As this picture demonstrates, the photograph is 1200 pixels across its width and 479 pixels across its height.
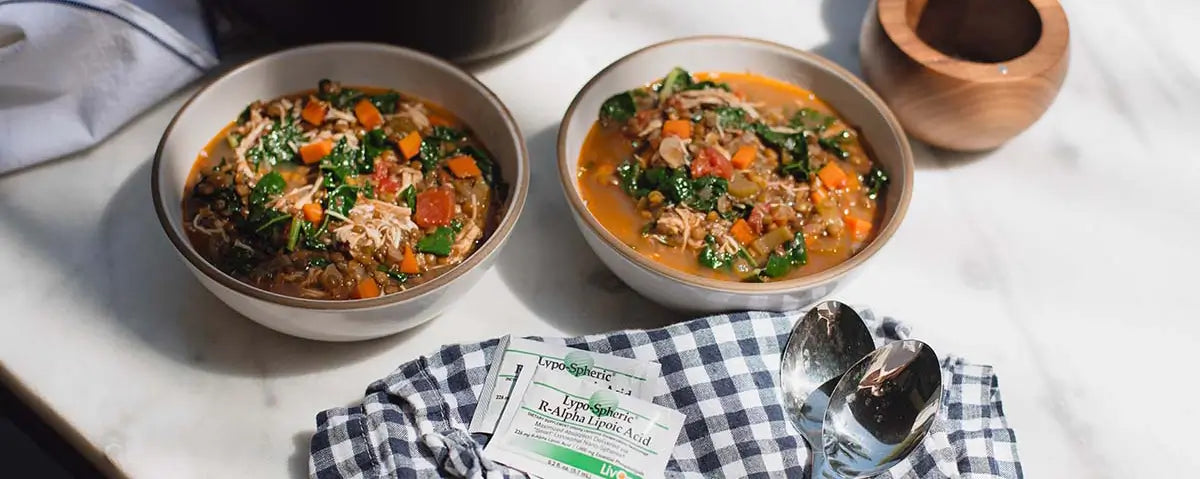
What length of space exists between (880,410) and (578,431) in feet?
1.25

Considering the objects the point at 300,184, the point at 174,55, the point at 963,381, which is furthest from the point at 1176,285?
the point at 174,55

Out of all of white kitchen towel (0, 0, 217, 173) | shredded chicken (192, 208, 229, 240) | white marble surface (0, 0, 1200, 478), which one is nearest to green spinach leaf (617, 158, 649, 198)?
white marble surface (0, 0, 1200, 478)

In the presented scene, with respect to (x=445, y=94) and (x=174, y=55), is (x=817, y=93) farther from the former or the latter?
(x=174, y=55)

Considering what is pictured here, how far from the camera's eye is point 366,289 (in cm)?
133

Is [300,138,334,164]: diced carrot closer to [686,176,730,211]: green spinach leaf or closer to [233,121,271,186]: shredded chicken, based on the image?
[233,121,271,186]: shredded chicken

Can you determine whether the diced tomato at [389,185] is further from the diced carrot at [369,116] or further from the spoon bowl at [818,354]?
the spoon bowl at [818,354]

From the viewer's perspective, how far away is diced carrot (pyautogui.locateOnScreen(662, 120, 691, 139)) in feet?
5.09

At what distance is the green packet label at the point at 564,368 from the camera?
1316 millimetres

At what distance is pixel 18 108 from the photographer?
60.3 inches

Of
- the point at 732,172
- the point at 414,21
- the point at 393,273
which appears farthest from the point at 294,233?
the point at 732,172

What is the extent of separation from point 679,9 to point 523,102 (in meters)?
0.40

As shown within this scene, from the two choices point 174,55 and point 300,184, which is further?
point 174,55

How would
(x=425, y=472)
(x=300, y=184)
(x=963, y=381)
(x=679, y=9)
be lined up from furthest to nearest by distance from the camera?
(x=679, y=9) < (x=300, y=184) < (x=963, y=381) < (x=425, y=472)

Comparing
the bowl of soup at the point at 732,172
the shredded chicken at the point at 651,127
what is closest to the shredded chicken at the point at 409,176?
the bowl of soup at the point at 732,172
